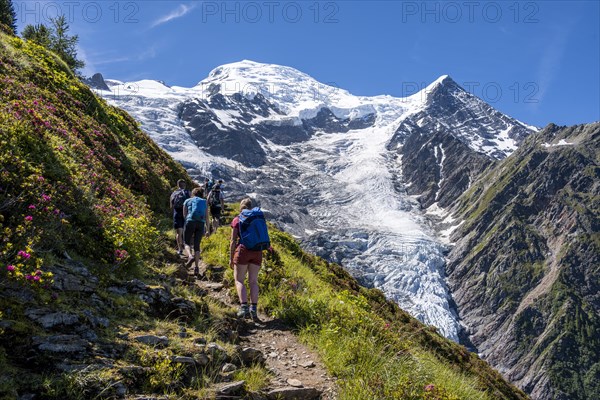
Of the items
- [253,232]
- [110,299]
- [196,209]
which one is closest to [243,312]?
[253,232]

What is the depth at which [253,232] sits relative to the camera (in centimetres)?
914

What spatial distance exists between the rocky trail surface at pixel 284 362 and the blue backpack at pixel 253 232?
5.04 feet

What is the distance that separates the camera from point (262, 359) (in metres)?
6.75

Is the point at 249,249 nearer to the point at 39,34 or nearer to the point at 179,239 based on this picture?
the point at 179,239

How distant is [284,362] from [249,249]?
2.69 m

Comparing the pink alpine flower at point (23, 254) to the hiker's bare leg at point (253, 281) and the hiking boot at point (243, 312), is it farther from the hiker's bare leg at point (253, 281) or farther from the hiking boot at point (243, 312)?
the hiker's bare leg at point (253, 281)

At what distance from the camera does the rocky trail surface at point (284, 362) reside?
6.03 metres

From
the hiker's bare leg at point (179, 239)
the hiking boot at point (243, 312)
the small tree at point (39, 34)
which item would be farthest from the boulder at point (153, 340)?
the small tree at point (39, 34)

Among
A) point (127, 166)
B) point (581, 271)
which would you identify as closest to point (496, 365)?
point (581, 271)

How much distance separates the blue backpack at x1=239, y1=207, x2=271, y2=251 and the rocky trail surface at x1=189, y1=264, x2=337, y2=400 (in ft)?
5.04

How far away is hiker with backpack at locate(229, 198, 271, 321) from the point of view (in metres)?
9.03

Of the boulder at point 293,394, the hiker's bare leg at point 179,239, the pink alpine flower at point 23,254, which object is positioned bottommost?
the boulder at point 293,394

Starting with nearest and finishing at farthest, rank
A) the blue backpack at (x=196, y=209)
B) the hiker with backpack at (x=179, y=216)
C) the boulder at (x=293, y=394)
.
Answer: the boulder at (x=293, y=394) < the blue backpack at (x=196, y=209) < the hiker with backpack at (x=179, y=216)

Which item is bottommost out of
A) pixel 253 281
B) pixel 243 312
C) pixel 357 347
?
pixel 357 347
